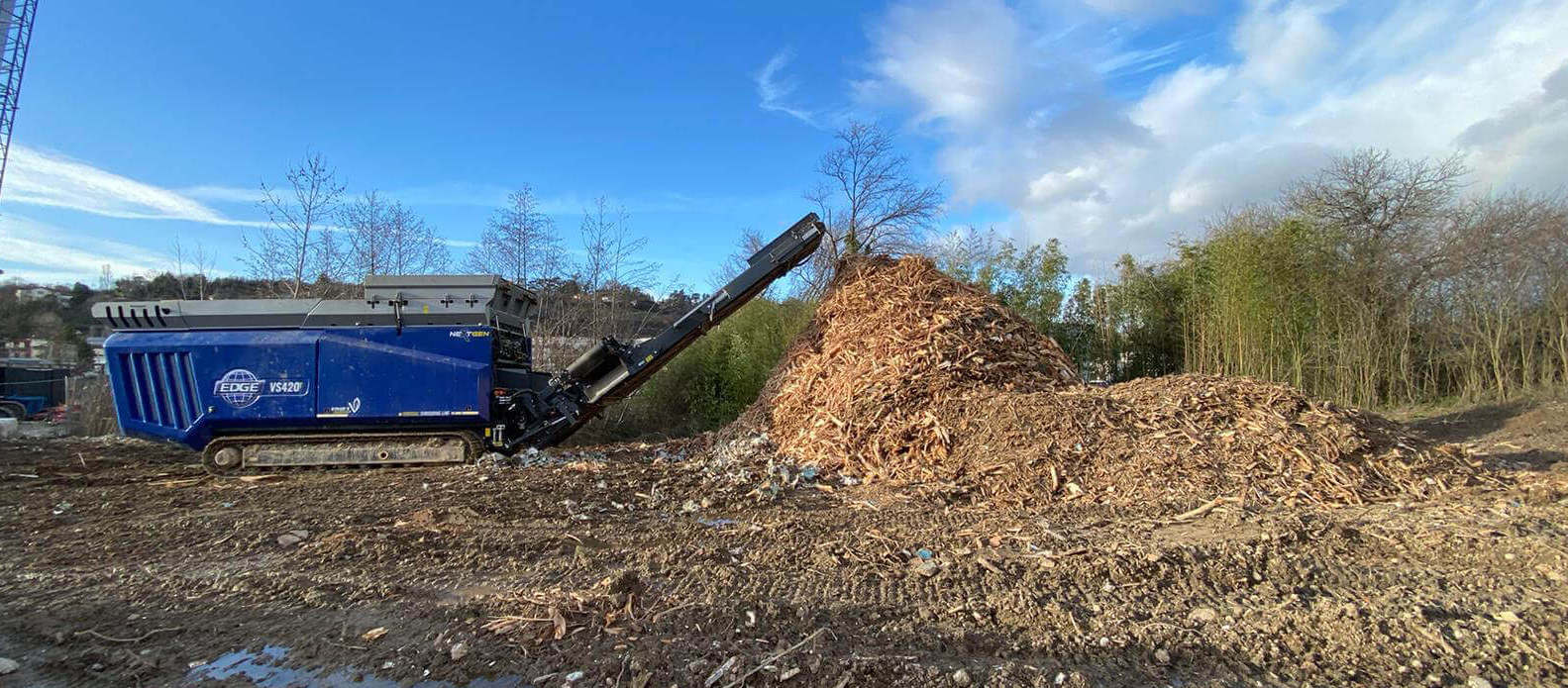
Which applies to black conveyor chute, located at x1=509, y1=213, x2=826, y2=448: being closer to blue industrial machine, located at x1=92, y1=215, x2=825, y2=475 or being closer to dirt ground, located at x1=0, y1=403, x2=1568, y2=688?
blue industrial machine, located at x1=92, y1=215, x2=825, y2=475

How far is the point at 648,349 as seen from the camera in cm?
896

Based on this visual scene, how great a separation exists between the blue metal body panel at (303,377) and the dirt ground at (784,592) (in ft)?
6.32

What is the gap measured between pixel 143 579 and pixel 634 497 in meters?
3.25

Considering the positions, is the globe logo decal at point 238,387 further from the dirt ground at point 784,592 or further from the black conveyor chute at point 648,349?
the black conveyor chute at point 648,349

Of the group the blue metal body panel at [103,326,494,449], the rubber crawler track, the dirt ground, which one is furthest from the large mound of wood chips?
→ the blue metal body panel at [103,326,494,449]

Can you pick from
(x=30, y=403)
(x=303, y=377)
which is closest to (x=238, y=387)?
(x=303, y=377)

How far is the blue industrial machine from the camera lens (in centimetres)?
797

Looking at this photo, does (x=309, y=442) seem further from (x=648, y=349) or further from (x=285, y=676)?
(x=285, y=676)

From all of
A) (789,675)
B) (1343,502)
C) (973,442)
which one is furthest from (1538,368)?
(789,675)

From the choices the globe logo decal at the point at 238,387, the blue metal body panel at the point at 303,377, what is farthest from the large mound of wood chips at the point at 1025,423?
the globe logo decal at the point at 238,387

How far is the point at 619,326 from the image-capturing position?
43.9 ft

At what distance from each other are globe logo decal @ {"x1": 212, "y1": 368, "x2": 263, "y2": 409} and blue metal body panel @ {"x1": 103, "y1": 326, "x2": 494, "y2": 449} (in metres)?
0.01

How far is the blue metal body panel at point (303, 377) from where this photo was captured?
7957 millimetres

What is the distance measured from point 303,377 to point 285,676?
238 inches
